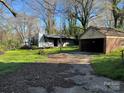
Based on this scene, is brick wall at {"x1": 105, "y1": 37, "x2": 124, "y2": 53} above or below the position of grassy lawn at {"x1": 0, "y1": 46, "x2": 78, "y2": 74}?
above

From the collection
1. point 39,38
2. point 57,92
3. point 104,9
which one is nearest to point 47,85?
point 57,92

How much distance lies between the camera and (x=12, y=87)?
33.5ft

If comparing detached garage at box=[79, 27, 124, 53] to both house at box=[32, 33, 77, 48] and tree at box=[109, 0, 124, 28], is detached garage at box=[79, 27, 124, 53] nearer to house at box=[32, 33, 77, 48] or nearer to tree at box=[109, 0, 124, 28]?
tree at box=[109, 0, 124, 28]

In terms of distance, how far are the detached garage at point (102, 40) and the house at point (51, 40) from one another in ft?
53.2

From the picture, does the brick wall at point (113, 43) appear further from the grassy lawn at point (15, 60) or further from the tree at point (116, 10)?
the tree at point (116, 10)

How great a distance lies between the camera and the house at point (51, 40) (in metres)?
52.7

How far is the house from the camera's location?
2074 inches

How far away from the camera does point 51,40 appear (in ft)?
179

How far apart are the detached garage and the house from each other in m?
16.2

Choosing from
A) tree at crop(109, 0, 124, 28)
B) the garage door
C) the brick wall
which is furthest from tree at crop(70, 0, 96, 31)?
the brick wall

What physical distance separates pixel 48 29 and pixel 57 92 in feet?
180

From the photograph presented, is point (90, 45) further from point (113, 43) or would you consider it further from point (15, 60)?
point (15, 60)

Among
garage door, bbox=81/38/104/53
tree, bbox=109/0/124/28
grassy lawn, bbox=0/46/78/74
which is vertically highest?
tree, bbox=109/0/124/28

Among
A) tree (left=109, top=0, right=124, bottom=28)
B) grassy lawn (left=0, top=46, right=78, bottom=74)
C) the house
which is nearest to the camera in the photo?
grassy lawn (left=0, top=46, right=78, bottom=74)
